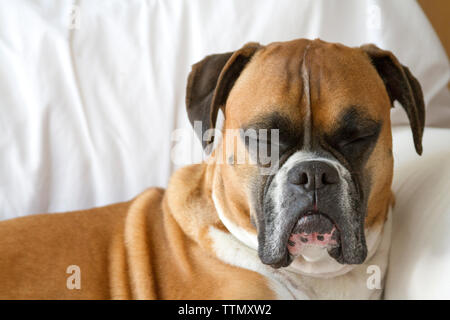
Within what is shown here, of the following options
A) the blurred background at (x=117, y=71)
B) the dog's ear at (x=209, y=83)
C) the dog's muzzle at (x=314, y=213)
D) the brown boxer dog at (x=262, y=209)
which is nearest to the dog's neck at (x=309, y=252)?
the brown boxer dog at (x=262, y=209)

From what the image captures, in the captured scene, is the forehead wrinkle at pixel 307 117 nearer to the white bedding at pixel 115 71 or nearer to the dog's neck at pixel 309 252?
the dog's neck at pixel 309 252

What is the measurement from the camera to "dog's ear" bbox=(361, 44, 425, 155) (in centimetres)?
163

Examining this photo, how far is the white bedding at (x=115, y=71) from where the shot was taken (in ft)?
7.46

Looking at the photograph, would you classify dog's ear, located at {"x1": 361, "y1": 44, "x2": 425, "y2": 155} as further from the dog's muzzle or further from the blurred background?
the blurred background

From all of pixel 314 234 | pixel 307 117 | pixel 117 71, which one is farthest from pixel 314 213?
pixel 117 71

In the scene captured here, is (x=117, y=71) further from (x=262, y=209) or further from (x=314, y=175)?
(x=314, y=175)

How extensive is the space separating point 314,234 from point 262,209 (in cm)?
17

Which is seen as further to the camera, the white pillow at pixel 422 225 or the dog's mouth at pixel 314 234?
the white pillow at pixel 422 225

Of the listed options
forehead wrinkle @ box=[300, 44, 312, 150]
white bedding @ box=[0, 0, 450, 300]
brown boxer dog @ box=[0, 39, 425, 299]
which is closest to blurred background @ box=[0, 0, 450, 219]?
white bedding @ box=[0, 0, 450, 300]

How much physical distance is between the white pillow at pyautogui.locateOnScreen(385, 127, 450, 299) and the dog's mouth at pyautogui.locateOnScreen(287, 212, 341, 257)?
311mm

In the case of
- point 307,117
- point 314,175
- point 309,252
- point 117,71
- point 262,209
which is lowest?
point 309,252

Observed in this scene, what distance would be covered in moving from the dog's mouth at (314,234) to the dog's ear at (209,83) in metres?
0.43

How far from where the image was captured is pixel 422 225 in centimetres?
166

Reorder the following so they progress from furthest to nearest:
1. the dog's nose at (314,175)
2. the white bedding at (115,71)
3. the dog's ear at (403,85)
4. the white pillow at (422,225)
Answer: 1. the white bedding at (115,71)
2. the dog's ear at (403,85)
3. the white pillow at (422,225)
4. the dog's nose at (314,175)
